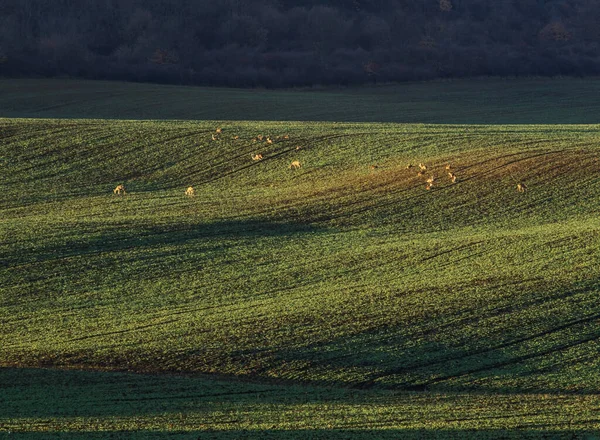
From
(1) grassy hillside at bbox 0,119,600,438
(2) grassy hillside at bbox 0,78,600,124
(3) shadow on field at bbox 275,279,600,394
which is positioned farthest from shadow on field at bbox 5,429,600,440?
(2) grassy hillside at bbox 0,78,600,124

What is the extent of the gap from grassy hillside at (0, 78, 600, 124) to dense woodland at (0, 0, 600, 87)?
14.4 ft

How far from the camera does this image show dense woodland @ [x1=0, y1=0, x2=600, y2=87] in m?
79.3

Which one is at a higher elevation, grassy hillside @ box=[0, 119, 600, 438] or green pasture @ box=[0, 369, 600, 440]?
grassy hillside @ box=[0, 119, 600, 438]

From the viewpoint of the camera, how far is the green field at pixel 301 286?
59.5 ft

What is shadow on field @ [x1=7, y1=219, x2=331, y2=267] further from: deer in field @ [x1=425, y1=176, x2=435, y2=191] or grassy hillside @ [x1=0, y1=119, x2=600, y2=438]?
deer in field @ [x1=425, y1=176, x2=435, y2=191]

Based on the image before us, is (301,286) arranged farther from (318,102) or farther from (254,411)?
(318,102)

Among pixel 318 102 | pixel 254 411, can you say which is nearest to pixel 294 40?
pixel 318 102

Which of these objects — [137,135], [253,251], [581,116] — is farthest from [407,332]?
[581,116]

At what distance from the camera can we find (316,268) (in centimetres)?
2756

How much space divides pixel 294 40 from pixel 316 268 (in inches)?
2566

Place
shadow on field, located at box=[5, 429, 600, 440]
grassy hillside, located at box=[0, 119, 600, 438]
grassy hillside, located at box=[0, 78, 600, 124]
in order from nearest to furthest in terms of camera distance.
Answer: shadow on field, located at box=[5, 429, 600, 440] → grassy hillside, located at box=[0, 119, 600, 438] → grassy hillside, located at box=[0, 78, 600, 124]

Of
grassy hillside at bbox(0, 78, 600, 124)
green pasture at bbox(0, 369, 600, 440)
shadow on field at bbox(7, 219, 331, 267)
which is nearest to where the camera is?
green pasture at bbox(0, 369, 600, 440)

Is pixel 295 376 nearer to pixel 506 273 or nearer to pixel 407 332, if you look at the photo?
pixel 407 332

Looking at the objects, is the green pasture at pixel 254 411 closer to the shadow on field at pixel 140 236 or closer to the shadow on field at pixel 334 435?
the shadow on field at pixel 334 435
